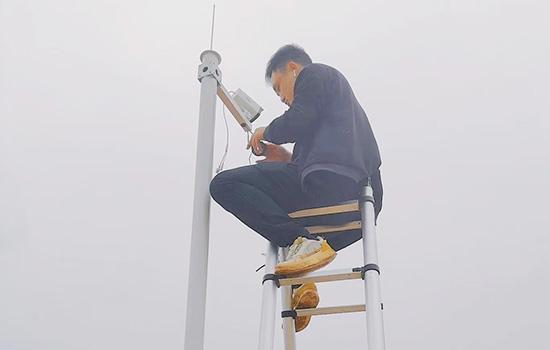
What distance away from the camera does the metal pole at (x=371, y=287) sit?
2.94m

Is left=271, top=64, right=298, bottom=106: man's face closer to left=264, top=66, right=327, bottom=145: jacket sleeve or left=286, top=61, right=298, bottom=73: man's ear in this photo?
left=286, top=61, right=298, bottom=73: man's ear

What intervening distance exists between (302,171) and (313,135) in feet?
0.68

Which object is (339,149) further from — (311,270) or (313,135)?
(311,270)

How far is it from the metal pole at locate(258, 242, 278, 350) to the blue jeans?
0.20 metres

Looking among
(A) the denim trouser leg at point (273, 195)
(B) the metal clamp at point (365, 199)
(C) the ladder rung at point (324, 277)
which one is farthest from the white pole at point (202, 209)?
(B) the metal clamp at point (365, 199)

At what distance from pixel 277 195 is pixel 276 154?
0.60 meters

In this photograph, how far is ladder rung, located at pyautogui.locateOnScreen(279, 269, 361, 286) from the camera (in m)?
3.22

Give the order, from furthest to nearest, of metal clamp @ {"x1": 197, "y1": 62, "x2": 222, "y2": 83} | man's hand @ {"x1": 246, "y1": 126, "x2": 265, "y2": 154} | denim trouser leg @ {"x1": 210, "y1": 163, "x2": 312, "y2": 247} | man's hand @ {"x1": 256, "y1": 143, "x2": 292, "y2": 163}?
man's hand @ {"x1": 256, "y1": 143, "x2": 292, "y2": 163}, metal clamp @ {"x1": 197, "y1": 62, "x2": 222, "y2": 83}, man's hand @ {"x1": 246, "y1": 126, "x2": 265, "y2": 154}, denim trouser leg @ {"x1": 210, "y1": 163, "x2": 312, "y2": 247}

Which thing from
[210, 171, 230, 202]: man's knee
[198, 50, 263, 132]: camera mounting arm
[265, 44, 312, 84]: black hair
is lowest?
[210, 171, 230, 202]: man's knee

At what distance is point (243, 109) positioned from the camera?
4.42 meters

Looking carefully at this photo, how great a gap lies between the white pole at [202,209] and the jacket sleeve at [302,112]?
385 millimetres

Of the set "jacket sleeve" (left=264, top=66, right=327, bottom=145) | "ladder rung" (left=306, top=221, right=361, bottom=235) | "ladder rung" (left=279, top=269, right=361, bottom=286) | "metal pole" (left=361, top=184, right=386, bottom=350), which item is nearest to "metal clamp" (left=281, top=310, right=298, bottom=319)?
"ladder rung" (left=306, top=221, right=361, bottom=235)

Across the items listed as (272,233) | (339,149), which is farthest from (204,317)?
(339,149)

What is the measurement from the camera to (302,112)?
3658 mm
